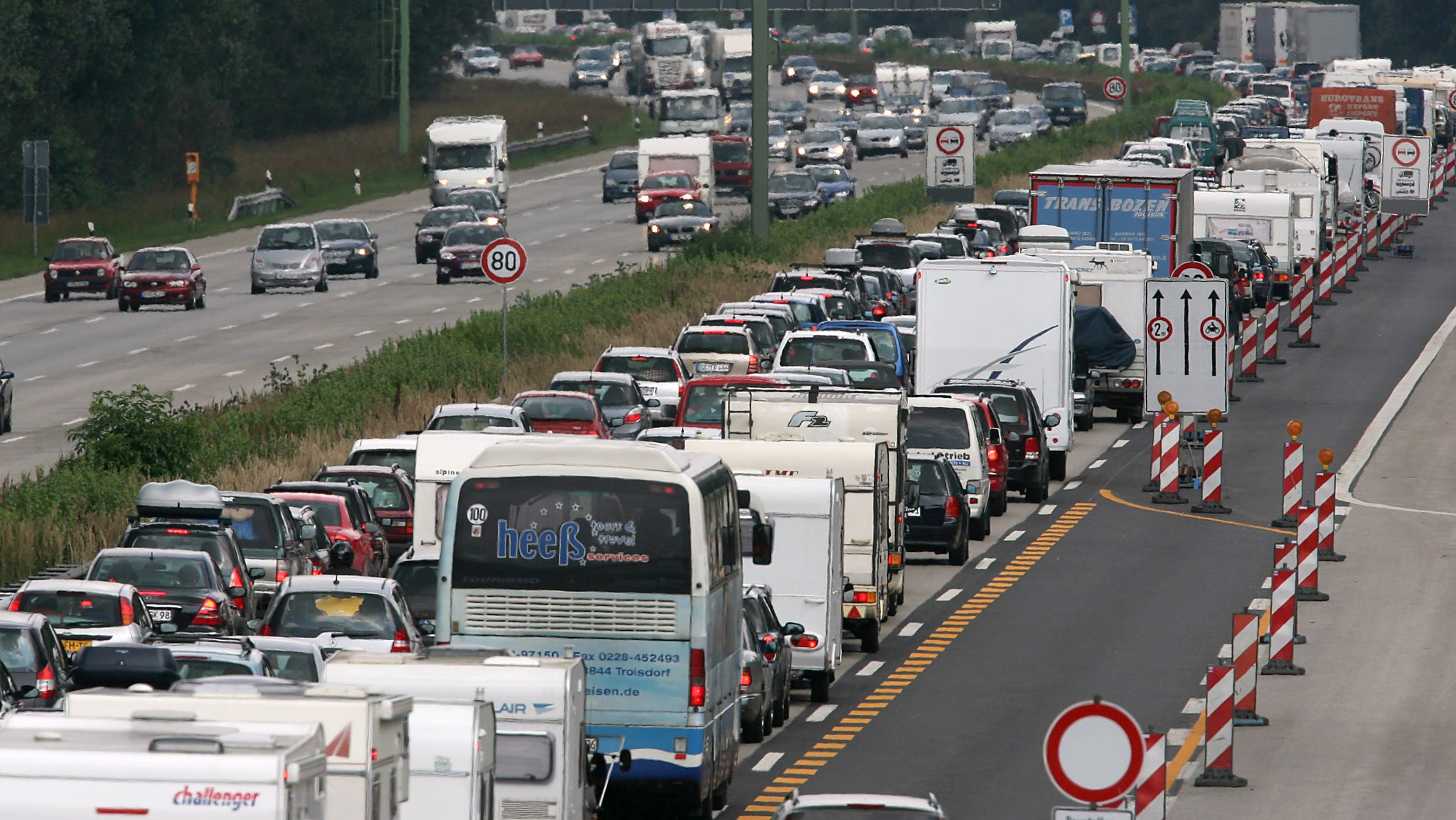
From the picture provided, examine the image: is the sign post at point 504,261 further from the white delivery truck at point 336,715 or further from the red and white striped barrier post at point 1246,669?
the white delivery truck at point 336,715

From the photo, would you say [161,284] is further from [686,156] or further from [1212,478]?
[1212,478]

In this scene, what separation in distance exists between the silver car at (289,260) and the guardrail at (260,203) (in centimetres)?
1795

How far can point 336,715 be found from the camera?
12039 mm

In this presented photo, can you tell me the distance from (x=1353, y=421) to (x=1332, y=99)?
5179cm

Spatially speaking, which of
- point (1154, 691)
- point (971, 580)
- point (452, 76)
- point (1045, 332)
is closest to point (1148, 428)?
point (1045, 332)

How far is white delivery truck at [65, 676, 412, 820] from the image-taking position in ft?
39.2

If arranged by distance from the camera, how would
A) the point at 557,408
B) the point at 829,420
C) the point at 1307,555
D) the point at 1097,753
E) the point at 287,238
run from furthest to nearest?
the point at 287,238
the point at 557,408
the point at 1307,555
the point at 829,420
the point at 1097,753

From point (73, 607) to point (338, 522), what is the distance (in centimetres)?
701

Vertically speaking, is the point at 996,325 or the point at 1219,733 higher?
the point at 996,325

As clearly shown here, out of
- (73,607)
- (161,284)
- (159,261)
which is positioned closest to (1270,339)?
(161,284)

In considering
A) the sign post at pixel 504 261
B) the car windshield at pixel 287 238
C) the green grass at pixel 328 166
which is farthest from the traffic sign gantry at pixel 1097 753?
the green grass at pixel 328 166

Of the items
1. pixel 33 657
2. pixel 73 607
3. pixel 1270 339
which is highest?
pixel 33 657

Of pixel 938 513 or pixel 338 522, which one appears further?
pixel 938 513

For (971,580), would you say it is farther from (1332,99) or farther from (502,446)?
(1332,99)
